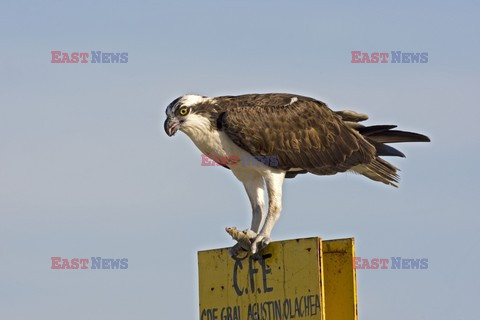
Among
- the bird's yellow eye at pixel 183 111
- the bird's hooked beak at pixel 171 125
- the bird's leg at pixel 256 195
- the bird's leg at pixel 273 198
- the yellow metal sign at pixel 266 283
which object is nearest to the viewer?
the yellow metal sign at pixel 266 283

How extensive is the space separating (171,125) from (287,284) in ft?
12.6

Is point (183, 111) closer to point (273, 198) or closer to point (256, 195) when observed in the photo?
point (256, 195)

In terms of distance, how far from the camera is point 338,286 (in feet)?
27.9

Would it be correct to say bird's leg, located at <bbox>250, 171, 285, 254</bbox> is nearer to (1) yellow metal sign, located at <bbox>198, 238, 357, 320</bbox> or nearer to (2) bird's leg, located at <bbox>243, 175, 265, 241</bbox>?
(2) bird's leg, located at <bbox>243, 175, 265, 241</bbox>

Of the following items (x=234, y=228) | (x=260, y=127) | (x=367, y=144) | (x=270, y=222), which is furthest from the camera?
(x=367, y=144)

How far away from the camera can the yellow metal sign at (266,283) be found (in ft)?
27.2

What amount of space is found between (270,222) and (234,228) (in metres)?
1.51

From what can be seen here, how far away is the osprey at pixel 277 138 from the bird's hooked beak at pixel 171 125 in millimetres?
12

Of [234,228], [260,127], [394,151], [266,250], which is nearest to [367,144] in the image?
[394,151]

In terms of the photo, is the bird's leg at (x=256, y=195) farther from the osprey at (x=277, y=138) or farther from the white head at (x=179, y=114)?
the white head at (x=179, y=114)

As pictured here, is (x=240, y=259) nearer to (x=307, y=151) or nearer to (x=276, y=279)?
(x=276, y=279)

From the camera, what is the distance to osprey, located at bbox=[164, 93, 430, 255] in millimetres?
12039

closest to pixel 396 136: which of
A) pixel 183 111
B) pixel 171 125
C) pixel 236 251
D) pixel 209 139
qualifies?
pixel 209 139

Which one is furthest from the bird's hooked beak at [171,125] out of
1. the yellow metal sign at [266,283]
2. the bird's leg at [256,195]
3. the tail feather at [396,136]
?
the tail feather at [396,136]
